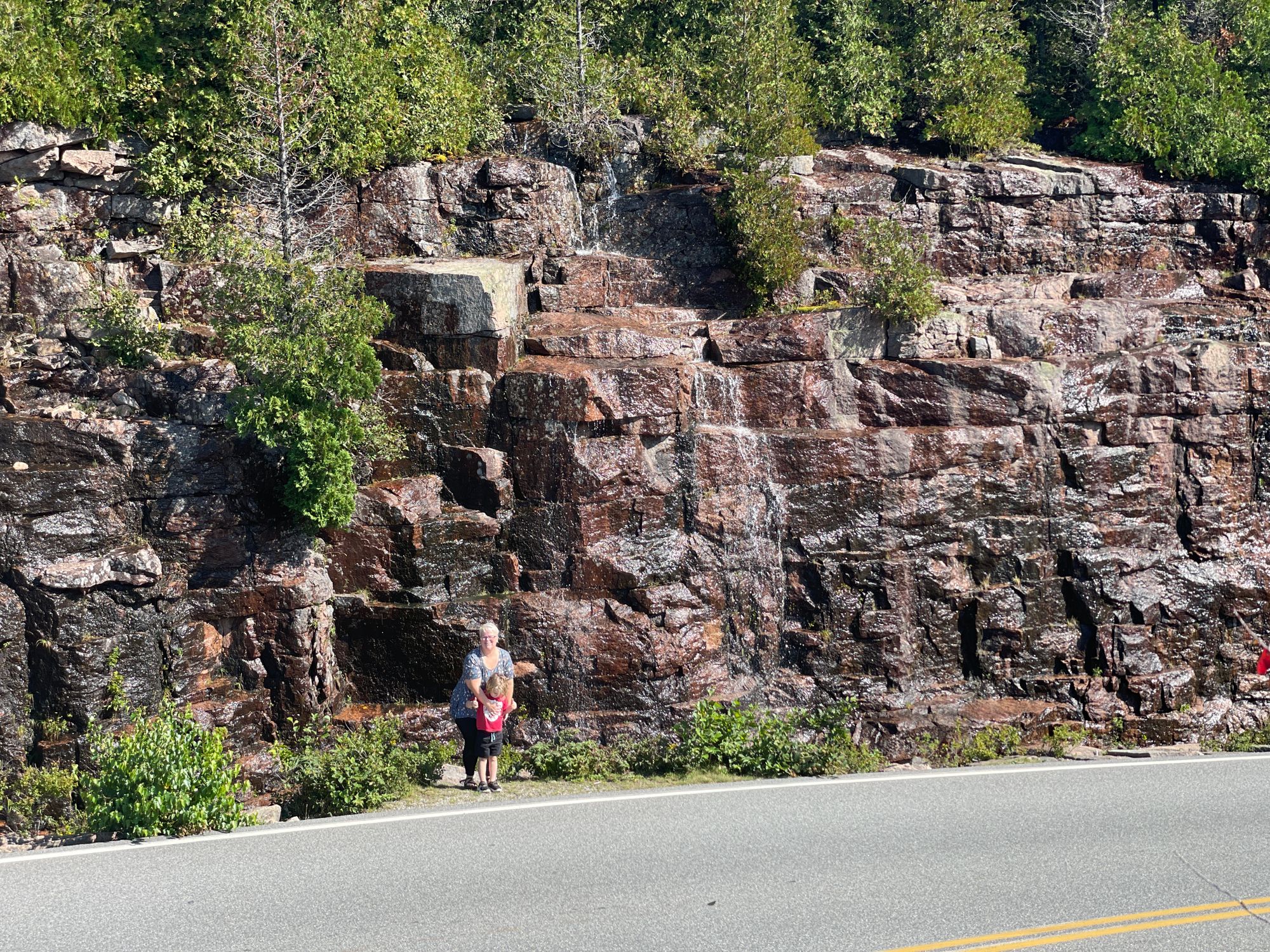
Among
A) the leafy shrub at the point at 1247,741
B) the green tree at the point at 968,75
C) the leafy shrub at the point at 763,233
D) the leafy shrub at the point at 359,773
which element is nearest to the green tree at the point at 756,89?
Answer: the leafy shrub at the point at 763,233

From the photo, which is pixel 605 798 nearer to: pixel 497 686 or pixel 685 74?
pixel 497 686

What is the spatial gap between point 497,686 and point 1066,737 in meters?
9.77

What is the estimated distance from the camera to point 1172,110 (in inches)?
944

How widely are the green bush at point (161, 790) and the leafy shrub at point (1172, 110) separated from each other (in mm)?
21169

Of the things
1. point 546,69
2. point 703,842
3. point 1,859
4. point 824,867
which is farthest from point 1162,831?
point 546,69

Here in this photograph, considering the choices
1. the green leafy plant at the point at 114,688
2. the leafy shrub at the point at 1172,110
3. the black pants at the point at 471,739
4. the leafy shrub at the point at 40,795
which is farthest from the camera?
the leafy shrub at the point at 1172,110

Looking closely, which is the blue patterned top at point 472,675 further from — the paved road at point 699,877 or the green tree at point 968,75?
the green tree at point 968,75

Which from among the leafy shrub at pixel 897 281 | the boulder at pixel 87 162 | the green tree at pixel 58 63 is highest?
the green tree at pixel 58 63

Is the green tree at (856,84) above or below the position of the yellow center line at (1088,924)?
above

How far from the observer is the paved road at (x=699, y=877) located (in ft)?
27.0

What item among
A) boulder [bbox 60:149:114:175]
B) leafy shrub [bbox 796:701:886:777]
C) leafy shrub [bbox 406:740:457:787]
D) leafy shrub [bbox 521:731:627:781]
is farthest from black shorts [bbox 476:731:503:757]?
boulder [bbox 60:149:114:175]

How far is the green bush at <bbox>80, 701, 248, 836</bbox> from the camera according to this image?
10.5m

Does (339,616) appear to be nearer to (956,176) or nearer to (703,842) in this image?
(703,842)

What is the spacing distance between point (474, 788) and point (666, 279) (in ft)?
38.6
